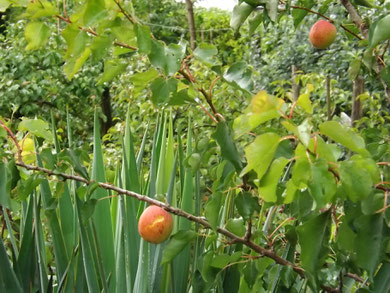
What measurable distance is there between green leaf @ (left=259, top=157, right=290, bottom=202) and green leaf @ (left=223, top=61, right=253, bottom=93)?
0.54 feet

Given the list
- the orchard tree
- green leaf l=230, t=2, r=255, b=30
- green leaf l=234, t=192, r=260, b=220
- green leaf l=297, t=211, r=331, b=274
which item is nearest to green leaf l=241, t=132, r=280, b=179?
the orchard tree

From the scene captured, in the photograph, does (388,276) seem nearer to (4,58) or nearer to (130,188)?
(130,188)

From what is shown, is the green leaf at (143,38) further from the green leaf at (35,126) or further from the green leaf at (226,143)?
the green leaf at (35,126)

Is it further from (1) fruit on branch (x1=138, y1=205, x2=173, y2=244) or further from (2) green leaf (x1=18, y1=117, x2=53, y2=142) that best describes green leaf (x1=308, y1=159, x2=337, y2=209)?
(2) green leaf (x1=18, y1=117, x2=53, y2=142)

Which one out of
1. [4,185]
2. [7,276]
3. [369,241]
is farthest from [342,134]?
[7,276]

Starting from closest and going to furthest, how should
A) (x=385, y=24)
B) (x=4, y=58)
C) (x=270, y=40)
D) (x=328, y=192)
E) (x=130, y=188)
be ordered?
(x=328, y=192) < (x=385, y=24) < (x=130, y=188) < (x=4, y=58) < (x=270, y=40)

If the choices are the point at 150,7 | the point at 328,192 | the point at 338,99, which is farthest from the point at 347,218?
the point at 150,7

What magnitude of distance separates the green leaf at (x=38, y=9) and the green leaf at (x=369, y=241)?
1.59 ft

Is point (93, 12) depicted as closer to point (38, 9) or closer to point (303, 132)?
point (38, 9)

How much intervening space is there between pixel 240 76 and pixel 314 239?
0.82 feet

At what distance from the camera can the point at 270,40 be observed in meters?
6.12

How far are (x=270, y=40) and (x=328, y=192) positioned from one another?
220 inches

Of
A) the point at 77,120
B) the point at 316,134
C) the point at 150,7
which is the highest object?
the point at 150,7

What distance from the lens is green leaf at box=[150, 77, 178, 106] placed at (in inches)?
34.1
